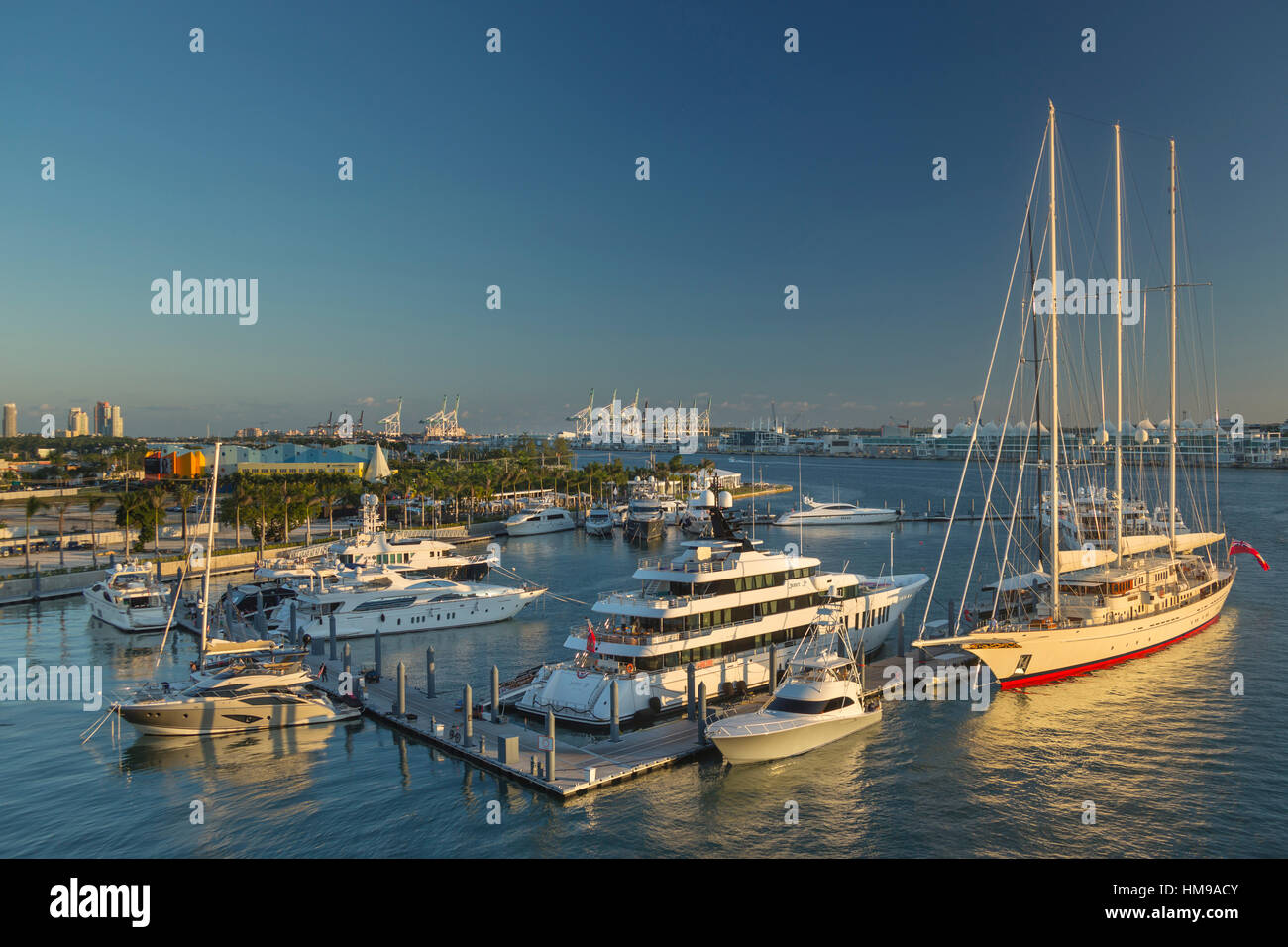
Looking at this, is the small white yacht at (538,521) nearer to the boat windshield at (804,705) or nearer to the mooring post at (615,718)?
the mooring post at (615,718)

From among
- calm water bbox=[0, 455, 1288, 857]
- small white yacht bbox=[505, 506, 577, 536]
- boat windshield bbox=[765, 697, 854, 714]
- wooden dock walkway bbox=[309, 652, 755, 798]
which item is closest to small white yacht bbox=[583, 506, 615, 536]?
small white yacht bbox=[505, 506, 577, 536]

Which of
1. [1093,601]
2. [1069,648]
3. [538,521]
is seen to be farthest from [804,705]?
[538,521]

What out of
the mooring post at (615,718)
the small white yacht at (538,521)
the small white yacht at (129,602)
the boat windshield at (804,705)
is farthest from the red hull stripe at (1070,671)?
the small white yacht at (538,521)

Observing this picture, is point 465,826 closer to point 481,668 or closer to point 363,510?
point 481,668

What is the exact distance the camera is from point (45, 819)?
20906 millimetres

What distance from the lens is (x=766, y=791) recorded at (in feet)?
73.2

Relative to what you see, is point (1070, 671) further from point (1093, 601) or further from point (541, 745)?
point (541, 745)

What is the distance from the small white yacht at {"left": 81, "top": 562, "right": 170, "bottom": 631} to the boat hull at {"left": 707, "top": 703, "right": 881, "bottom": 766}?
33983 millimetres

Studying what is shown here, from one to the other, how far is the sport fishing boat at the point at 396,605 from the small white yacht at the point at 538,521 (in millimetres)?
44485

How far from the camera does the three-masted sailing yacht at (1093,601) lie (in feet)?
104

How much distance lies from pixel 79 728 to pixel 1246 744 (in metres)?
37.9

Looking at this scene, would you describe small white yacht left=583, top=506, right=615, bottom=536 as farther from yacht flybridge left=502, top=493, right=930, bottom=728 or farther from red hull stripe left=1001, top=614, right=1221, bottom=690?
red hull stripe left=1001, top=614, right=1221, bottom=690

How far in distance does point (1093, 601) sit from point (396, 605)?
33678mm

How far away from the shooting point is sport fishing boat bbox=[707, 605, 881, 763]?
76.7 ft
